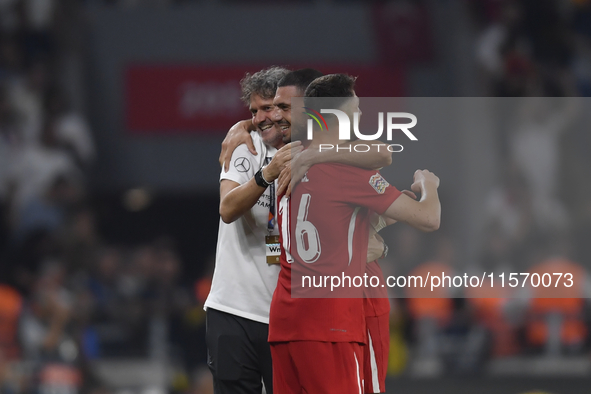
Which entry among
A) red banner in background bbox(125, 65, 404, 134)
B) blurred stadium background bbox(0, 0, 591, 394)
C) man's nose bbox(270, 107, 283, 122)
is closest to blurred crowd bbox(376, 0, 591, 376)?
blurred stadium background bbox(0, 0, 591, 394)

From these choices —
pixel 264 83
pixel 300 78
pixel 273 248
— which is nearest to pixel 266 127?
pixel 264 83

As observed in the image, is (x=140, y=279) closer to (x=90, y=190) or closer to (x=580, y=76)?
(x=90, y=190)

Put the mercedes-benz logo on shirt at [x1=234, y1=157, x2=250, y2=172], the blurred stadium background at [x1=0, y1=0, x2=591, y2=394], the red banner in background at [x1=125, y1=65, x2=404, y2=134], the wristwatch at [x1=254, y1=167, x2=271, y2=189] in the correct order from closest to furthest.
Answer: the wristwatch at [x1=254, y1=167, x2=271, y2=189]
the mercedes-benz logo on shirt at [x1=234, y1=157, x2=250, y2=172]
the blurred stadium background at [x1=0, y1=0, x2=591, y2=394]
the red banner in background at [x1=125, y1=65, x2=404, y2=134]

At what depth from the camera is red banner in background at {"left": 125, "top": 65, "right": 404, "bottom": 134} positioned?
A: 29.0 feet

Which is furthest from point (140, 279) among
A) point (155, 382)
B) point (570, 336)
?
point (570, 336)

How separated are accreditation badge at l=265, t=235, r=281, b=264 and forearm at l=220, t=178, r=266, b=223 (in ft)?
0.74

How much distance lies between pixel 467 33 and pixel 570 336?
431 cm

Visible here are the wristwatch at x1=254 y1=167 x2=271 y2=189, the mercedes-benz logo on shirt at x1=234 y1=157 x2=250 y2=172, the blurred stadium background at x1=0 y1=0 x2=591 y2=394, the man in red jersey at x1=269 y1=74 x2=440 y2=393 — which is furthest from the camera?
the blurred stadium background at x1=0 y1=0 x2=591 y2=394

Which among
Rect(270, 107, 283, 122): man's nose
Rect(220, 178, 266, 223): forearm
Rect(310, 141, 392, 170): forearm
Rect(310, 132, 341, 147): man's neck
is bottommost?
Rect(220, 178, 266, 223): forearm

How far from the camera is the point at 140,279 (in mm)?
7281

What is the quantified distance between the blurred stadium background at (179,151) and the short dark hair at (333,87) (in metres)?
3.47

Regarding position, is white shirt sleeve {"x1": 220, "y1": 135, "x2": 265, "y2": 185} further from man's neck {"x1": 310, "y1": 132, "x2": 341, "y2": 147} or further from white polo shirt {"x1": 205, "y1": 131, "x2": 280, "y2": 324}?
man's neck {"x1": 310, "y1": 132, "x2": 341, "y2": 147}

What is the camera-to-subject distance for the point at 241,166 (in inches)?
127

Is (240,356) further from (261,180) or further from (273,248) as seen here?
(261,180)
